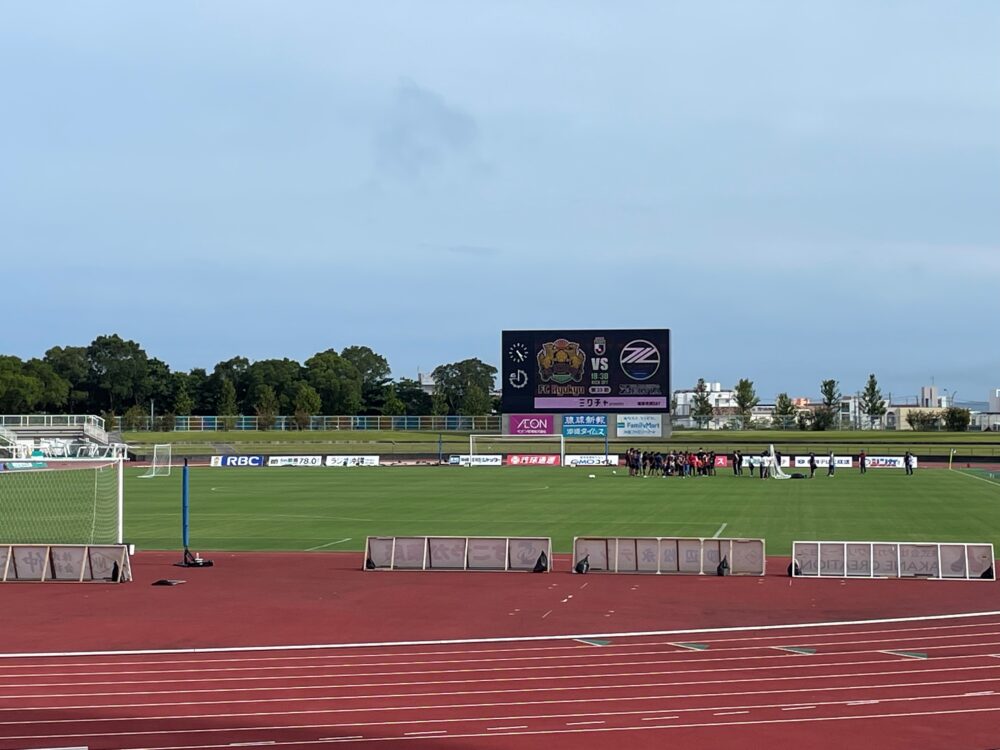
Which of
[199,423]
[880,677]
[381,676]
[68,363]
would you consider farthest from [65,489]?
[68,363]

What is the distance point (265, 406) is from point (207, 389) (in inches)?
582

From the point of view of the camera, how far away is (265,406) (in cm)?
13788

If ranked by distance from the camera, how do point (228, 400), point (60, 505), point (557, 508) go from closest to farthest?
point (557, 508)
point (60, 505)
point (228, 400)

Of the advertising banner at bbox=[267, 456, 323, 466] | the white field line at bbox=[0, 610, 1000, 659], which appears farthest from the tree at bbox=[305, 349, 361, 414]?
the white field line at bbox=[0, 610, 1000, 659]

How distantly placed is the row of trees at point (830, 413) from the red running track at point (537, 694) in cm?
13734

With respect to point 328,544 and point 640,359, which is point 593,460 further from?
point 328,544

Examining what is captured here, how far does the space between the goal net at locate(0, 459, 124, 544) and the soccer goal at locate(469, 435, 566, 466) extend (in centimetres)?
2783

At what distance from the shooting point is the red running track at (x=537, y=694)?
12.7m

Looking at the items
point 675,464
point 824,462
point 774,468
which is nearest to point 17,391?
point 675,464

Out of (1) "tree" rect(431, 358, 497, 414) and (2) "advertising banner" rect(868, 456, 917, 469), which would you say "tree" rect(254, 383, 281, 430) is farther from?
(2) "advertising banner" rect(868, 456, 917, 469)

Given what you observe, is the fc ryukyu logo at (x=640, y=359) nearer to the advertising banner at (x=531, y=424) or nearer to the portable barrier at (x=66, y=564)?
the advertising banner at (x=531, y=424)

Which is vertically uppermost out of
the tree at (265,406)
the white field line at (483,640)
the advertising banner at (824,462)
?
the tree at (265,406)

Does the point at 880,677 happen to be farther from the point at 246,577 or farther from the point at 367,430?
the point at 367,430

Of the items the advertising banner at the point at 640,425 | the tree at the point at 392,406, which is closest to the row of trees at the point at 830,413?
the tree at the point at 392,406
